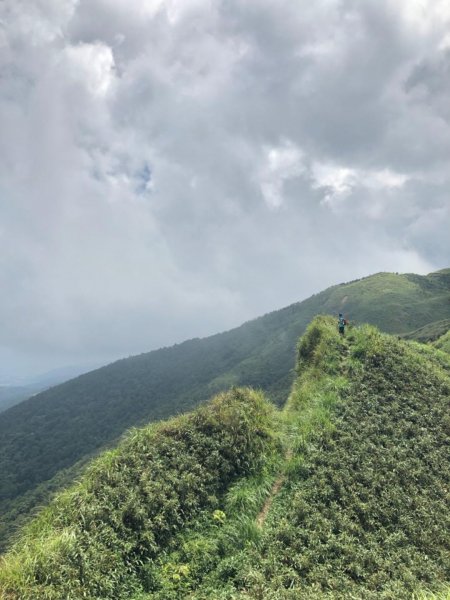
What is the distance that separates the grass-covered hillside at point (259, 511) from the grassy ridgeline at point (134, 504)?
49 millimetres

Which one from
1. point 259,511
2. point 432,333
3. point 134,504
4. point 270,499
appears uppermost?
point 134,504

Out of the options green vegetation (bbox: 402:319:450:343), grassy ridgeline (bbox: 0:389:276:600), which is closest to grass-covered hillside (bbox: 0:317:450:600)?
grassy ridgeline (bbox: 0:389:276:600)

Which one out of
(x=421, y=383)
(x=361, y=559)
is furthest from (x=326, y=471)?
(x=421, y=383)

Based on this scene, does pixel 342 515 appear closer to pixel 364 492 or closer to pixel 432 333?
pixel 364 492

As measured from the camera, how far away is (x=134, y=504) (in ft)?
48.8

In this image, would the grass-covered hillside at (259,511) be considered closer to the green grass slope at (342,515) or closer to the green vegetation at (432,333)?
the green grass slope at (342,515)

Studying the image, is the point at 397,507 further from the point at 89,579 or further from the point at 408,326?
the point at 408,326

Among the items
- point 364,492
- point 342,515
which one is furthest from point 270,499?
point 364,492

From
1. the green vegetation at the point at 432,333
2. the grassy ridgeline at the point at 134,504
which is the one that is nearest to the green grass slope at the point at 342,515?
the grassy ridgeline at the point at 134,504

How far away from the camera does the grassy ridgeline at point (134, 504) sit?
1202 cm

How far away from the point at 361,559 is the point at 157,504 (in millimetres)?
7291

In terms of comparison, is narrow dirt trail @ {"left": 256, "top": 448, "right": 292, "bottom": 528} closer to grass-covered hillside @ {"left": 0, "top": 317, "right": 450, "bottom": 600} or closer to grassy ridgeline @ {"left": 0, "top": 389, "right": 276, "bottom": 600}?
grass-covered hillside @ {"left": 0, "top": 317, "right": 450, "bottom": 600}

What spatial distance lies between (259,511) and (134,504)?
16.4 ft

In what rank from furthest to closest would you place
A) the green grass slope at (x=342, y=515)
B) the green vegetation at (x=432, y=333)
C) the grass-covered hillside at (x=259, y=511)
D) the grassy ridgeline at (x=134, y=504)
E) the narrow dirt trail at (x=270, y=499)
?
the green vegetation at (x=432, y=333)
the narrow dirt trail at (x=270, y=499)
the green grass slope at (x=342, y=515)
the grass-covered hillside at (x=259, y=511)
the grassy ridgeline at (x=134, y=504)
